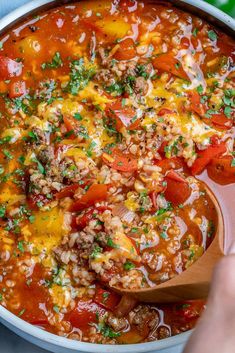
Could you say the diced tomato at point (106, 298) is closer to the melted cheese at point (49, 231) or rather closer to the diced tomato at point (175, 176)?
the melted cheese at point (49, 231)

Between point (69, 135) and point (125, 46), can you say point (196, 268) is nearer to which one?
point (69, 135)

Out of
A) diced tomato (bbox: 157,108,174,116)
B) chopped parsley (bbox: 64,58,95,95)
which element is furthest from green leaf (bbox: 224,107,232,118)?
chopped parsley (bbox: 64,58,95,95)

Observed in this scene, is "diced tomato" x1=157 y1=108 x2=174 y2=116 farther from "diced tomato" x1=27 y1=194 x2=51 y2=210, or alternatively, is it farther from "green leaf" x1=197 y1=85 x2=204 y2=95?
"diced tomato" x1=27 y1=194 x2=51 y2=210

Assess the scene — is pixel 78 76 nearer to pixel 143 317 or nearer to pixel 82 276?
pixel 82 276

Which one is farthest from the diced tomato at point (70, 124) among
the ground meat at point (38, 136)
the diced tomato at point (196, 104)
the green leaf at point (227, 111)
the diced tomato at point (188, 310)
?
the diced tomato at point (188, 310)

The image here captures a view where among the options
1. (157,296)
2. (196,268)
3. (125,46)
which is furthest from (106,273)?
(125,46)
